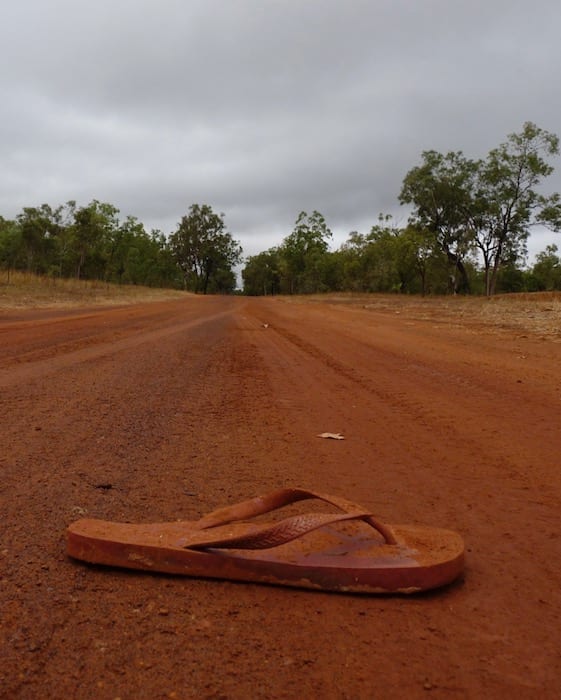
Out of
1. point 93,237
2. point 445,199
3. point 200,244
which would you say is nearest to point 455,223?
point 445,199

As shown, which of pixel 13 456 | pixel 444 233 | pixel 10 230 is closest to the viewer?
pixel 13 456

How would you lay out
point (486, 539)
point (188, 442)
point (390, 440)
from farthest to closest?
point (390, 440), point (188, 442), point (486, 539)

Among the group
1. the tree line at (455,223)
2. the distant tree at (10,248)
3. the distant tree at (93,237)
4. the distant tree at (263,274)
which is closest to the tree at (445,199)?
the tree line at (455,223)

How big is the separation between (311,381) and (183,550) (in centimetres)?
382

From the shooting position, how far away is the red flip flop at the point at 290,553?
1.73 metres

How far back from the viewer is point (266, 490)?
8.45 feet

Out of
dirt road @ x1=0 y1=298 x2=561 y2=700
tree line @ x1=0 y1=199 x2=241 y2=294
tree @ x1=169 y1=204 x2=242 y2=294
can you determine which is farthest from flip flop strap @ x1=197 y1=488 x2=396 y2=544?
tree @ x1=169 y1=204 x2=242 y2=294

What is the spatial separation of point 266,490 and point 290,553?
74 centimetres

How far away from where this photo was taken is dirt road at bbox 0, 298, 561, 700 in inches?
54.4

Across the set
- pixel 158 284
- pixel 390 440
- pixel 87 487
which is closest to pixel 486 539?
pixel 390 440

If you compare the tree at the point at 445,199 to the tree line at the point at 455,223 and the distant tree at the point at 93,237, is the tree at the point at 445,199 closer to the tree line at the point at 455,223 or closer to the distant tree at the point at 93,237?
the tree line at the point at 455,223

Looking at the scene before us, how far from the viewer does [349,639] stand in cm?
151

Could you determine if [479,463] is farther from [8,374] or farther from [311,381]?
[8,374]

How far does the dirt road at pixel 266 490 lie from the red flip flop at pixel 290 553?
0.16 feet
